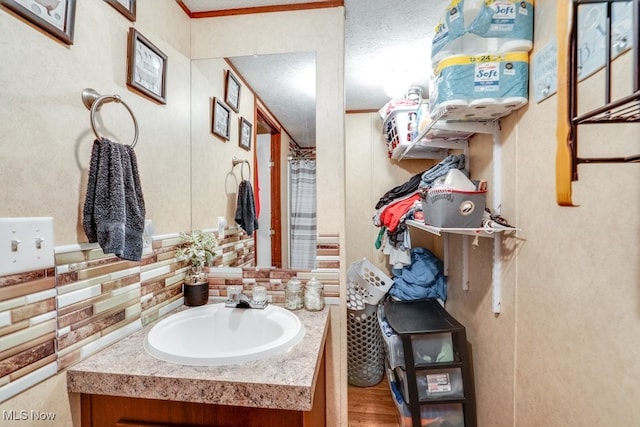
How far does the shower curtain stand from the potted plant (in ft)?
1.26

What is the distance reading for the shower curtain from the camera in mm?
1348

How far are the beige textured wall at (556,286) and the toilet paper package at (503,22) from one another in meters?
0.04

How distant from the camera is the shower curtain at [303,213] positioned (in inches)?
53.1

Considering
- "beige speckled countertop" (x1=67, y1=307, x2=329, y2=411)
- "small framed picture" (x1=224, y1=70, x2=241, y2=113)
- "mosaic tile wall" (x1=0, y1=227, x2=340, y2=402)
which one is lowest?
"beige speckled countertop" (x1=67, y1=307, x2=329, y2=411)

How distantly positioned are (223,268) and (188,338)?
35 centimetres

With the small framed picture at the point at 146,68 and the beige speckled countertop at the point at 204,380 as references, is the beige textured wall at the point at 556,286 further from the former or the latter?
the small framed picture at the point at 146,68

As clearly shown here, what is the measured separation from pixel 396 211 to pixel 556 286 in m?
0.96

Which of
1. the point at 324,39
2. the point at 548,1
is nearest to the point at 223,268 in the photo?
the point at 324,39

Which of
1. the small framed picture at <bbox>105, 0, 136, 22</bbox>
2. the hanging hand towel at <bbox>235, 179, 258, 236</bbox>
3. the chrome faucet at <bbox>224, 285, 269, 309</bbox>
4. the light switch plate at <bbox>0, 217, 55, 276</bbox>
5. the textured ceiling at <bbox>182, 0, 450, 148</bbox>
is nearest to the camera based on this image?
the light switch plate at <bbox>0, 217, 55, 276</bbox>

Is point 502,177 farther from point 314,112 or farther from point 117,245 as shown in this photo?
point 117,245

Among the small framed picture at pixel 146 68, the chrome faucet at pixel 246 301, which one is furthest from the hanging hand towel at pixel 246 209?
the small framed picture at pixel 146 68

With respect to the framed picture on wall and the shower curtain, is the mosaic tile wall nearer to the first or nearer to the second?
the shower curtain

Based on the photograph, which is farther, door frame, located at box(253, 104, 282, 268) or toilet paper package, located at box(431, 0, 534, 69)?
door frame, located at box(253, 104, 282, 268)

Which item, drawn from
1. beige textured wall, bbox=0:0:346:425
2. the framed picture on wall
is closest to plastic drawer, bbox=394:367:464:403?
beige textured wall, bbox=0:0:346:425
